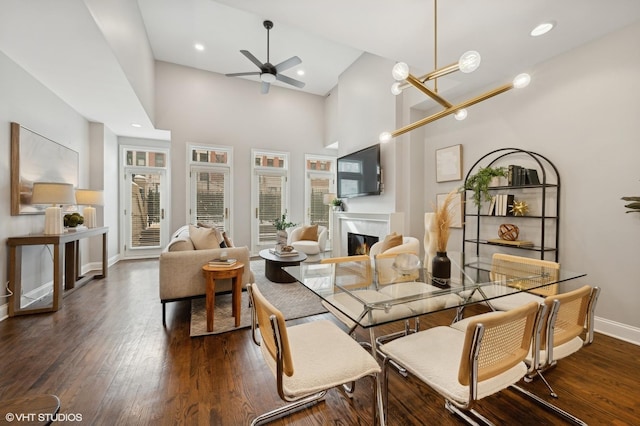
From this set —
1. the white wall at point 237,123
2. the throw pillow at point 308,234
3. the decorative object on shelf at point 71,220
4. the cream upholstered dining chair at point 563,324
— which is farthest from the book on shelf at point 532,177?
the decorative object on shelf at point 71,220

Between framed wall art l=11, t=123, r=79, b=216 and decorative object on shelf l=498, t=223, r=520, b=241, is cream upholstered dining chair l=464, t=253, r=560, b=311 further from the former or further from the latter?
framed wall art l=11, t=123, r=79, b=216

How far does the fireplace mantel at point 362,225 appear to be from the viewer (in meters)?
4.30

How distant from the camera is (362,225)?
5.08 m

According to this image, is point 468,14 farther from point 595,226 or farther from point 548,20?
point 595,226

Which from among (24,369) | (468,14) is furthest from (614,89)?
(24,369)

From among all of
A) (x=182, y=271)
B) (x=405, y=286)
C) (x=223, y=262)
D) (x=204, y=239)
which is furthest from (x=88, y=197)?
(x=405, y=286)

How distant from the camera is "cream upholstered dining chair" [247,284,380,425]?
1093mm

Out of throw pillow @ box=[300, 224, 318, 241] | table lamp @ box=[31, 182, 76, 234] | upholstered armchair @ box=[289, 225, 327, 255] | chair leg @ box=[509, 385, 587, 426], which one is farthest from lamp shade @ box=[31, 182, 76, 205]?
chair leg @ box=[509, 385, 587, 426]

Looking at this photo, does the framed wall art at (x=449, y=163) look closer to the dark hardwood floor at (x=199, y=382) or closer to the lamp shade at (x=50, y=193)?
the dark hardwood floor at (x=199, y=382)

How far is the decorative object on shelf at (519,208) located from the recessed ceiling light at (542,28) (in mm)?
1684

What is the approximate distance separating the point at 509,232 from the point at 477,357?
2.70 metres

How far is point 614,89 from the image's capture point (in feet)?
8.04

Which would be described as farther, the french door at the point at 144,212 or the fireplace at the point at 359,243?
the french door at the point at 144,212

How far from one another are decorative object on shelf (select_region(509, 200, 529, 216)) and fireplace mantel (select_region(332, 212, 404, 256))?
155cm
